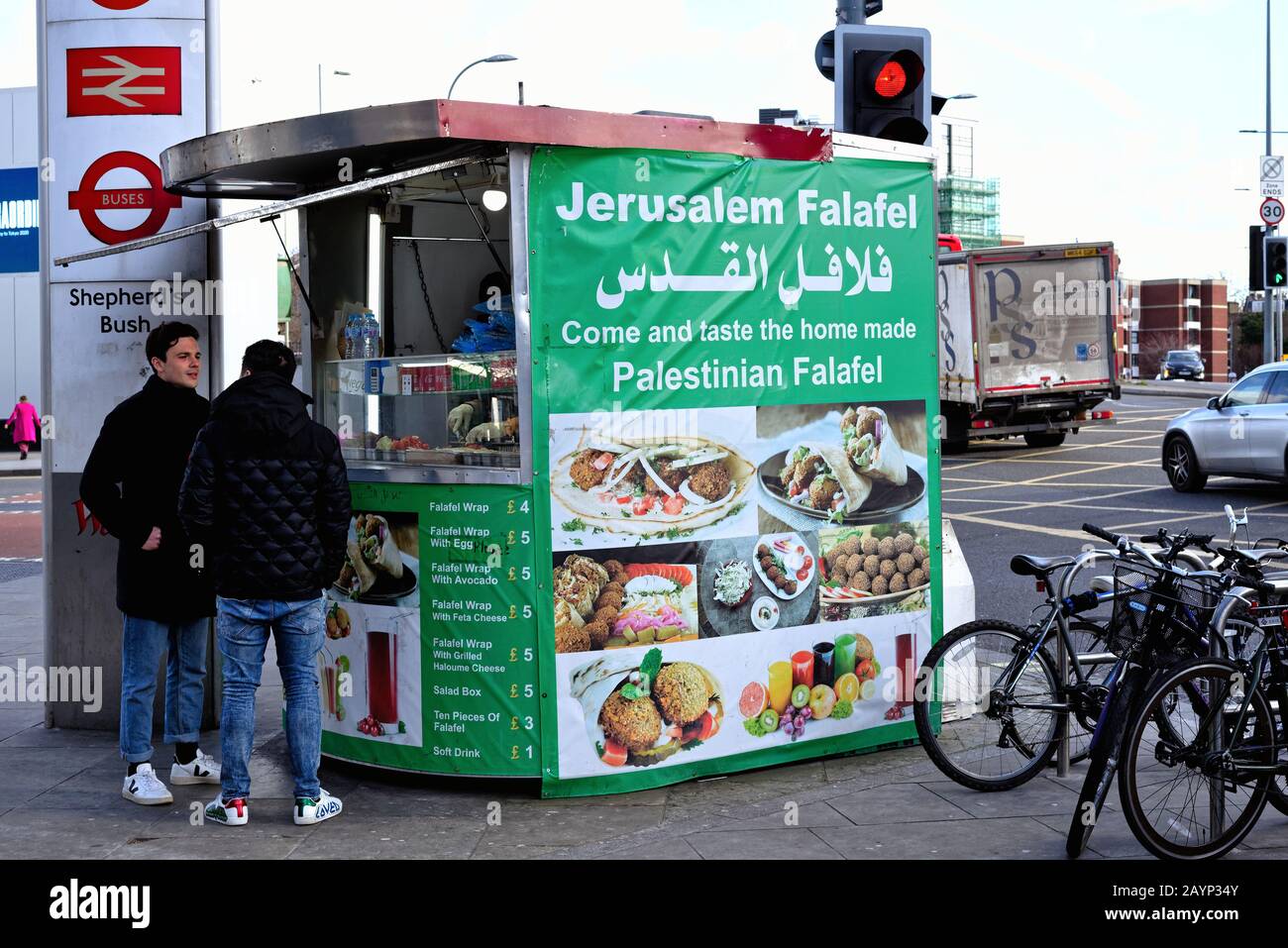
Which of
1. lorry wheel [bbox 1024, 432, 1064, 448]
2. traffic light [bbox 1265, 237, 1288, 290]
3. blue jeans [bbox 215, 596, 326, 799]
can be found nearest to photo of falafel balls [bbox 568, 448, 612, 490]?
blue jeans [bbox 215, 596, 326, 799]

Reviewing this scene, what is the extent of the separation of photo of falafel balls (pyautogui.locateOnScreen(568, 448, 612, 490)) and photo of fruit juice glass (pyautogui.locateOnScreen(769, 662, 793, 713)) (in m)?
1.16

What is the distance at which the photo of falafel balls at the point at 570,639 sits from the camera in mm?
5840

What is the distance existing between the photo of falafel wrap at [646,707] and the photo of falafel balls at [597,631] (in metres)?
0.08

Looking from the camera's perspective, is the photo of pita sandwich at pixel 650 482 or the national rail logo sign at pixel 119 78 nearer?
the photo of pita sandwich at pixel 650 482

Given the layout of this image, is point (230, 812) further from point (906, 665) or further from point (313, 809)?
point (906, 665)

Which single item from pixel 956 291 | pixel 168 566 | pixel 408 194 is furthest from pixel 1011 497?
pixel 168 566

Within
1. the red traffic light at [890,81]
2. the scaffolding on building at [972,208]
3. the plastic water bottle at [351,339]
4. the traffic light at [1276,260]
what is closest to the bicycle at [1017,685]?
the red traffic light at [890,81]

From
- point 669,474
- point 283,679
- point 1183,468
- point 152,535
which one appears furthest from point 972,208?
point 283,679

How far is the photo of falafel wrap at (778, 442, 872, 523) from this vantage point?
20.8ft

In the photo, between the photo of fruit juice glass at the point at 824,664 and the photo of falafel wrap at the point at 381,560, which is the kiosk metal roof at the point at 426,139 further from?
the photo of fruit juice glass at the point at 824,664

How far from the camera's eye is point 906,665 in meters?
6.71

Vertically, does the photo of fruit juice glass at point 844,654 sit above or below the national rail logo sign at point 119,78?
below

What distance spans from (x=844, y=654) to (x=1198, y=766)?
1.85m
